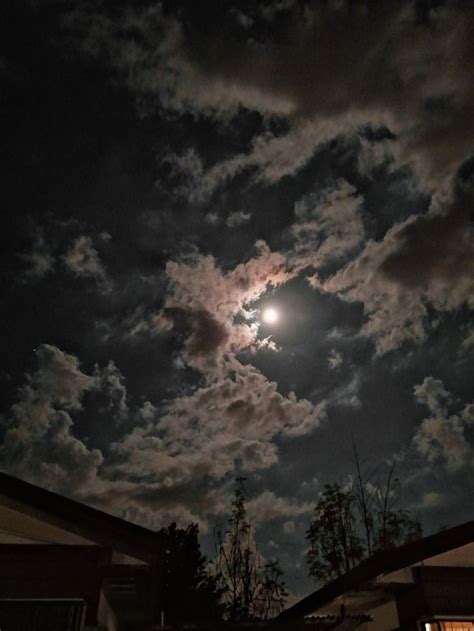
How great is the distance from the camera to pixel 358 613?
10.0 metres

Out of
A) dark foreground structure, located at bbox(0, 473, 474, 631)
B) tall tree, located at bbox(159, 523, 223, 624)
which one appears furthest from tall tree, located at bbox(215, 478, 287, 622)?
dark foreground structure, located at bbox(0, 473, 474, 631)

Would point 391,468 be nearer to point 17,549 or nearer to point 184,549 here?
point 184,549

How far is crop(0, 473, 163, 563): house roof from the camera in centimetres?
608

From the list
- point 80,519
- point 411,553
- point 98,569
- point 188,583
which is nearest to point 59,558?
point 98,569

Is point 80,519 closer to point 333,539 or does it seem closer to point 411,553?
point 411,553

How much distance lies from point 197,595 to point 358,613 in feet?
79.0

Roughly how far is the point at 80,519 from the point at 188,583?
1133 inches

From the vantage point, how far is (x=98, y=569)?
6.67 metres

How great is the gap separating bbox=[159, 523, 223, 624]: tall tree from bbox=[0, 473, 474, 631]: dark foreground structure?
22.6 m

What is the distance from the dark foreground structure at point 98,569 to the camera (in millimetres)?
6262

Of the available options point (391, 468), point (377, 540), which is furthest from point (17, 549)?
point (377, 540)

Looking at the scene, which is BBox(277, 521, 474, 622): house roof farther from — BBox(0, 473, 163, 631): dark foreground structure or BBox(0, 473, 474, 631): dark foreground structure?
BBox(0, 473, 163, 631): dark foreground structure

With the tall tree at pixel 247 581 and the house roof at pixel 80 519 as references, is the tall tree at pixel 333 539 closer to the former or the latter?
the tall tree at pixel 247 581

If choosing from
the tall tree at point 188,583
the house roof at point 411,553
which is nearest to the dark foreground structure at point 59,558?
the house roof at point 411,553
